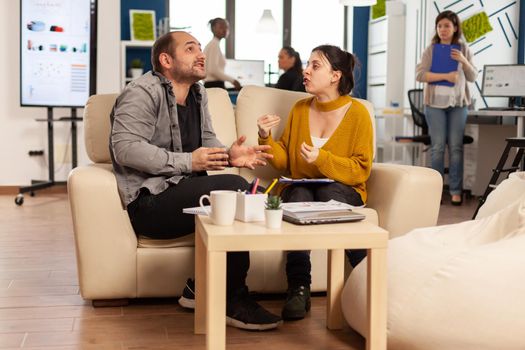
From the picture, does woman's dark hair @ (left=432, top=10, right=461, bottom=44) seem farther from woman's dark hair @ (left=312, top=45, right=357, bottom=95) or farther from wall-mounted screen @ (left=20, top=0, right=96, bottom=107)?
woman's dark hair @ (left=312, top=45, right=357, bottom=95)

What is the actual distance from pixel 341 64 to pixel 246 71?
202 inches

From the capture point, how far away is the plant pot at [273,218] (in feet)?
6.28

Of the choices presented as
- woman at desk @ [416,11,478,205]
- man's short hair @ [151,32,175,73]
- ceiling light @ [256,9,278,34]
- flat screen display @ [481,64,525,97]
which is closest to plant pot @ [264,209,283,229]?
man's short hair @ [151,32,175,73]

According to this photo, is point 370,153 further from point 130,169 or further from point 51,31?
point 51,31

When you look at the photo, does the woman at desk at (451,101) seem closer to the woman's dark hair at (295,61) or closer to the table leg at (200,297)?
the woman's dark hair at (295,61)

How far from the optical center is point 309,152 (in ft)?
8.79

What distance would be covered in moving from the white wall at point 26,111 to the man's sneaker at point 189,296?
3976mm

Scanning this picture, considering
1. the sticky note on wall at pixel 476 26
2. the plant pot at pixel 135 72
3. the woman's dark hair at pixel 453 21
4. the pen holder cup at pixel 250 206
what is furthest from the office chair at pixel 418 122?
the pen holder cup at pixel 250 206

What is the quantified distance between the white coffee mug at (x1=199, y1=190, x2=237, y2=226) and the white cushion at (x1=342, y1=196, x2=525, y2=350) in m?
0.48

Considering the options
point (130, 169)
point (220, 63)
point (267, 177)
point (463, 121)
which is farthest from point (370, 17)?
point (130, 169)

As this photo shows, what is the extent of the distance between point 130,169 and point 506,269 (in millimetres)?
1270

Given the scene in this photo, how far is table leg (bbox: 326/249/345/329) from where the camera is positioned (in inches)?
93.4

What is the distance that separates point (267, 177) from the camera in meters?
3.15

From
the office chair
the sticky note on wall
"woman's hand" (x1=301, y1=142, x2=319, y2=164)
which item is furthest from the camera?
the sticky note on wall
